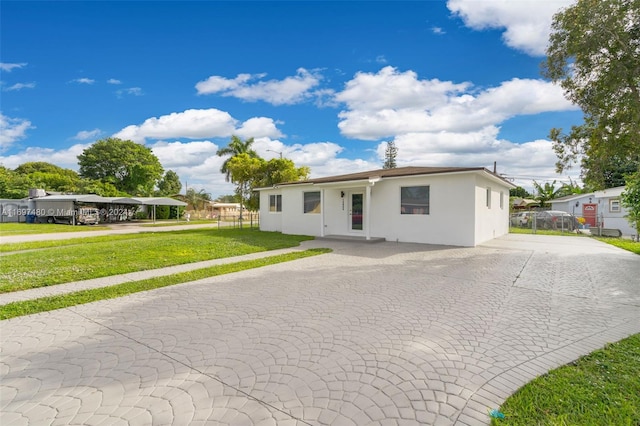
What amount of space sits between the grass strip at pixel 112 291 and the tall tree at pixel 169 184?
173 feet

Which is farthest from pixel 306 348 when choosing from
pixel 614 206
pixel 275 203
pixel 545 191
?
pixel 545 191

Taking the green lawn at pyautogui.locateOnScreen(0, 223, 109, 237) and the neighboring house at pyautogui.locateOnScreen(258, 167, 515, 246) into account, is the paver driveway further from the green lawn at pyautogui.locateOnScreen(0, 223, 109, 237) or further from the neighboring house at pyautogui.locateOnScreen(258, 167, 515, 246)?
the green lawn at pyautogui.locateOnScreen(0, 223, 109, 237)

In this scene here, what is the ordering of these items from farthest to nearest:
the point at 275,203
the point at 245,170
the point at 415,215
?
the point at 245,170
the point at 275,203
the point at 415,215

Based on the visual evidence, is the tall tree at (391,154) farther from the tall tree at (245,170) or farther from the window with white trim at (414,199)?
the window with white trim at (414,199)

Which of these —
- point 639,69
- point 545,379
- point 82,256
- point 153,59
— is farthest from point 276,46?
point 545,379

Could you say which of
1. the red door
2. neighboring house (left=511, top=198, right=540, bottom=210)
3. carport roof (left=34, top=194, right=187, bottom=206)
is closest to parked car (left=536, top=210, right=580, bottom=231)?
the red door

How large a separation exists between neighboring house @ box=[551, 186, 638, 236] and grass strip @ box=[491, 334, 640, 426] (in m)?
20.7

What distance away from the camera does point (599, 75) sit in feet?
29.9

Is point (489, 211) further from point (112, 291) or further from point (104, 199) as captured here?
point (104, 199)

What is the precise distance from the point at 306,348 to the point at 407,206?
1072 cm

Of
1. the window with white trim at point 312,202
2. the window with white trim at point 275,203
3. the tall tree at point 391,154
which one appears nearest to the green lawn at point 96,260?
the window with white trim at point 312,202

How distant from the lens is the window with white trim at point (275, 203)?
19.1 meters

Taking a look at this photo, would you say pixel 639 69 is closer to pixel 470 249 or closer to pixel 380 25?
pixel 470 249

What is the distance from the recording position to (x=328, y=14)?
1143 cm
